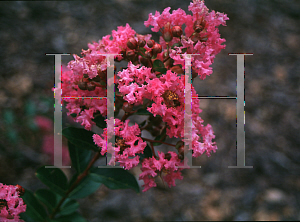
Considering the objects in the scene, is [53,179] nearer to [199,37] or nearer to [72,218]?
[72,218]

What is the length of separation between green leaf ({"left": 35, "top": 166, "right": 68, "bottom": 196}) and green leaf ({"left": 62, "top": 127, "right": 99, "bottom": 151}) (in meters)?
0.22

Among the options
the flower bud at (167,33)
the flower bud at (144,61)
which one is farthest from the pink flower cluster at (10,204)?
the flower bud at (167,33)

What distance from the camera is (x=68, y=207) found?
48.4 inches

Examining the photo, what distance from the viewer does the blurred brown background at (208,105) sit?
80.7 inches

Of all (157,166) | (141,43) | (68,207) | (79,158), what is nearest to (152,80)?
(141,43)

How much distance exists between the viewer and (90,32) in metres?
2.53

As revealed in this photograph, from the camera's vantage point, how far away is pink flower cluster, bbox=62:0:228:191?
783 mm

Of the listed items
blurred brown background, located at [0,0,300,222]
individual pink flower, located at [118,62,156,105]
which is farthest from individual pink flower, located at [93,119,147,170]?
blurred brown background, located at [0,0,300,222]

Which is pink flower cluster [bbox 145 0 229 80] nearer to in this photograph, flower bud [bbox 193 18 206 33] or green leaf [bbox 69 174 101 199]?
flower bud [bbox 193 18 206 33]

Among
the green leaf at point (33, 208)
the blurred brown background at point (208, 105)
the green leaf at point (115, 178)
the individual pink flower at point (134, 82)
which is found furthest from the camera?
the blurred brown background at point (208, 105)

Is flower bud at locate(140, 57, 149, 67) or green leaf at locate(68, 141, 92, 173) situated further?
green leaf at locate(68, 141, 92, 173)

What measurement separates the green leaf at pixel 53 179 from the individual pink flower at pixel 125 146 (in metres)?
0.37

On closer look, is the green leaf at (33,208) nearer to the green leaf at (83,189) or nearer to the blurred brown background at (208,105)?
the green leaf at (83,189)

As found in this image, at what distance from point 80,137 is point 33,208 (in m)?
0.49
